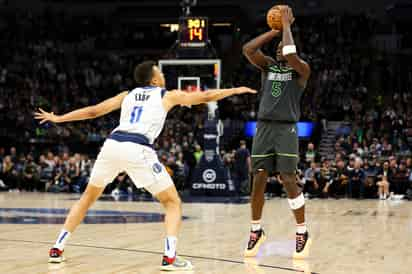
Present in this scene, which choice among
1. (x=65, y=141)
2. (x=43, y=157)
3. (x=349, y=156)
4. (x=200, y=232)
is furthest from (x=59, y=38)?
(x=200, y=232)

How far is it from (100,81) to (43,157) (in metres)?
9.07

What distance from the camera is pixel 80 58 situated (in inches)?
1241

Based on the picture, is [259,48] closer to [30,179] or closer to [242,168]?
[242,168]

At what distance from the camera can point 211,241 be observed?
8.45 metres

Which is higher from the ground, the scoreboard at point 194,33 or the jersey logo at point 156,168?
the scoreboard at point 194,33

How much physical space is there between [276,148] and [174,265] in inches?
57.9

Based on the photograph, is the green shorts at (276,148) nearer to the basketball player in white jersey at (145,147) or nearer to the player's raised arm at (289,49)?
the player's raised arm at (289,49)

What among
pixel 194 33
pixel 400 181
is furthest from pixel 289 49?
pixel 400 181

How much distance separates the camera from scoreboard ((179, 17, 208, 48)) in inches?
697

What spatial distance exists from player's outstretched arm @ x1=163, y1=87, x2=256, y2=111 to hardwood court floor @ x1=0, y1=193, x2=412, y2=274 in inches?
50.1

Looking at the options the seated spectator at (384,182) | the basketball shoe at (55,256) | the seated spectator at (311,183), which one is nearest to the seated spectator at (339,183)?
the seated spectator at (311,183)

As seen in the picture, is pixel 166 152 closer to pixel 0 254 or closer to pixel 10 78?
pixel 10 78

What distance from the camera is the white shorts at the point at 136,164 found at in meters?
6.32

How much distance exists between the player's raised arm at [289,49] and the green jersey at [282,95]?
10 cm
